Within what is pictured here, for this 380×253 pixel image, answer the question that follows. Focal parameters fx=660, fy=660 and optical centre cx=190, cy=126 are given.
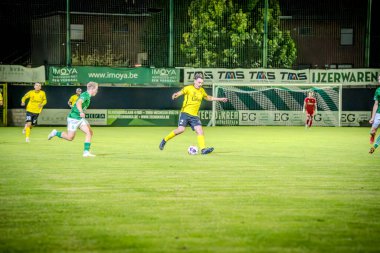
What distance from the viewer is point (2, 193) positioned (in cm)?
1014

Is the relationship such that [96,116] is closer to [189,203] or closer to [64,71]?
[64,71]

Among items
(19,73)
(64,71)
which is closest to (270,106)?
(64,71)

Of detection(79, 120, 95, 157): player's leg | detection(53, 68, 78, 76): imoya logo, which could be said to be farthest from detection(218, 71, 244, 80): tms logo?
detection(79, 120, 95, 157): player's leg

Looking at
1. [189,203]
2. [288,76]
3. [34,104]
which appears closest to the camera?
[189,203]

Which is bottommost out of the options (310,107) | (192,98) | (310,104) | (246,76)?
(310,107)

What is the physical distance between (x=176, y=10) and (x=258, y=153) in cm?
2163

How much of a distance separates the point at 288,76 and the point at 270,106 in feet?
6.66

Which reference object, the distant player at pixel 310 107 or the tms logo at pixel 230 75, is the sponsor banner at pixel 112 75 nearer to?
the tms logo at pixel 230 75

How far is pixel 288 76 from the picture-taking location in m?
37.0

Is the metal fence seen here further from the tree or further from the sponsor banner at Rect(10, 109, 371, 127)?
the sponsor banner at Rect(10, 109, 371, 127)

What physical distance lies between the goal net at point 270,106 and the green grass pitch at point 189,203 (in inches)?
802

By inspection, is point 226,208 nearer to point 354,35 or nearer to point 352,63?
point 352,63

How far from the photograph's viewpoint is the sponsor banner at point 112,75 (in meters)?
35.5

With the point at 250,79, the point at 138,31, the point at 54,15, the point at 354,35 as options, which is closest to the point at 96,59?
the point at 138,31
